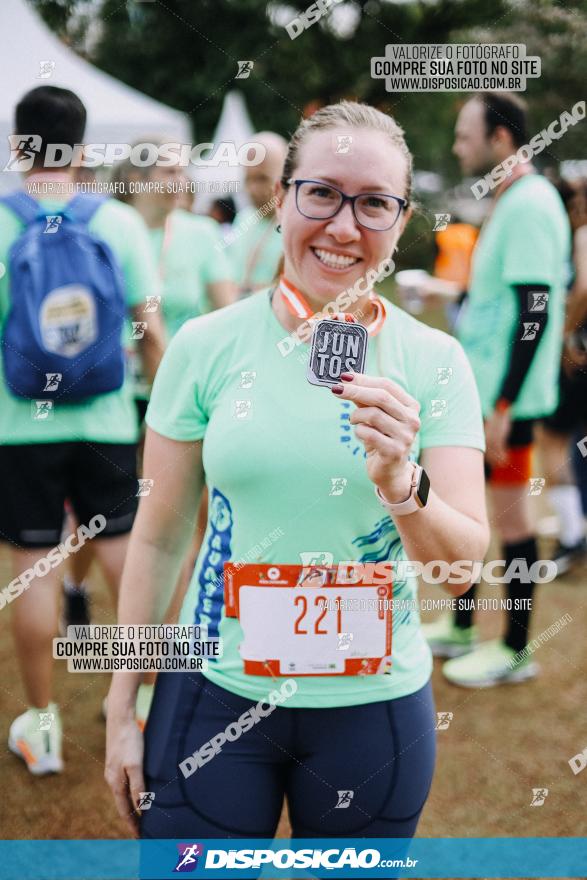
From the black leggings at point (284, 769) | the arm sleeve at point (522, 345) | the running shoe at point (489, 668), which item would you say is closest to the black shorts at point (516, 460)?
the arm sleeve at point (522, 345)

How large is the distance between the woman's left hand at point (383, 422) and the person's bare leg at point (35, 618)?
5.44ft

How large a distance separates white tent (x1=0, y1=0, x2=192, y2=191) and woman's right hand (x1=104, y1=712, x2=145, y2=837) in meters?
1.46

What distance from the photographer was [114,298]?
2.43m

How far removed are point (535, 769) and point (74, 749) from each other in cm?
154

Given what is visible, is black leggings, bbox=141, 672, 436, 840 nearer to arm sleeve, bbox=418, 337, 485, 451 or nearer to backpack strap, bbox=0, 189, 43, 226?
arm sleeve, bbox=418, 337, 485, 451

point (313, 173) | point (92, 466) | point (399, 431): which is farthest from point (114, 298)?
point (399, 431)

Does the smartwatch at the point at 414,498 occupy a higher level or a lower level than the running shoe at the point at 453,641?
higher

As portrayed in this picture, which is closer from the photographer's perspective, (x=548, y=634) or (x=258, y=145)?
(x=258, y=145)

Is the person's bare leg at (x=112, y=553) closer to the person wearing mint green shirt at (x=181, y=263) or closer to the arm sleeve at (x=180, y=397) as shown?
the person wearing mint green shirt at (x=181, y=263)

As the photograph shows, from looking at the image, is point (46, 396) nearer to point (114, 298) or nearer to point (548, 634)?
point (114, 298)

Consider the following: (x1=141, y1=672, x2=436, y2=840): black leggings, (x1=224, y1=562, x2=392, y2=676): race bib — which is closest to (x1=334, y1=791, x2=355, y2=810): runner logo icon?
(x1=141, y1=672, x2=436, y2=840): black leggings

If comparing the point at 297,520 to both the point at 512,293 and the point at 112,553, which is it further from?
the point at 512,293

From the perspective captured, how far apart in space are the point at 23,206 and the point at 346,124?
3.98ft

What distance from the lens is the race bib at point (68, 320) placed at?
236 cm
